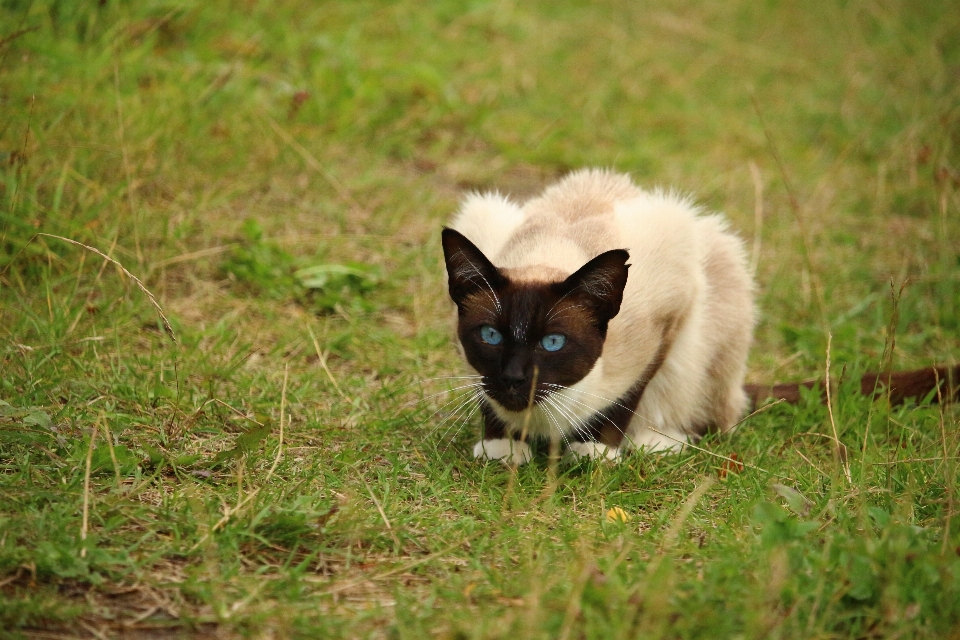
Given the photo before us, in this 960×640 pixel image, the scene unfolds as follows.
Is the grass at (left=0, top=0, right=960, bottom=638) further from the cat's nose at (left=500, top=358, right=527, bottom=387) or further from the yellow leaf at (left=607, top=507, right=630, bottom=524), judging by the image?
the cat's nose at (left=500, top=358, right=527, bottom=387)

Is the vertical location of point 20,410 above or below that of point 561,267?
below

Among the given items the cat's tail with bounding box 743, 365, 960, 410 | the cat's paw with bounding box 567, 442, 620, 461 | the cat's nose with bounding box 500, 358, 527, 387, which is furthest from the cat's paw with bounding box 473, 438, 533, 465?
the cat's tail with bounding box 743, 365, 960, 410

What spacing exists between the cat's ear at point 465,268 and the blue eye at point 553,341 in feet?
0.69

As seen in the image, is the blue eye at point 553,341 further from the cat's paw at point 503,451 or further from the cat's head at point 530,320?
the cat's paw at point 503,451

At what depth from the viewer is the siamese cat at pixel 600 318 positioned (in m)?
2.77

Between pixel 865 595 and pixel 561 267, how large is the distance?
1334 mm

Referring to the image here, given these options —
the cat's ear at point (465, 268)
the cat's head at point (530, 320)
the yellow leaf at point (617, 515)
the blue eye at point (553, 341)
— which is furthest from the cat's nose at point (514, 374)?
the yellow leaf at point (617, 515)

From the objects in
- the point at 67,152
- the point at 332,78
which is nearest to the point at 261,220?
the point at 67,152

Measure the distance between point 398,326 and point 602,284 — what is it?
1.60 m

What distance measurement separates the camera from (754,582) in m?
2.20

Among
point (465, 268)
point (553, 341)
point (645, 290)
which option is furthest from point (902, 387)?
point (465, 268)

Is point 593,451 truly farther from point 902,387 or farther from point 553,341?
point 902,387

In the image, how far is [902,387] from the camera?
3.54m

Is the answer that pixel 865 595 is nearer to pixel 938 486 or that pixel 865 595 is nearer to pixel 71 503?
pixel 938 486
